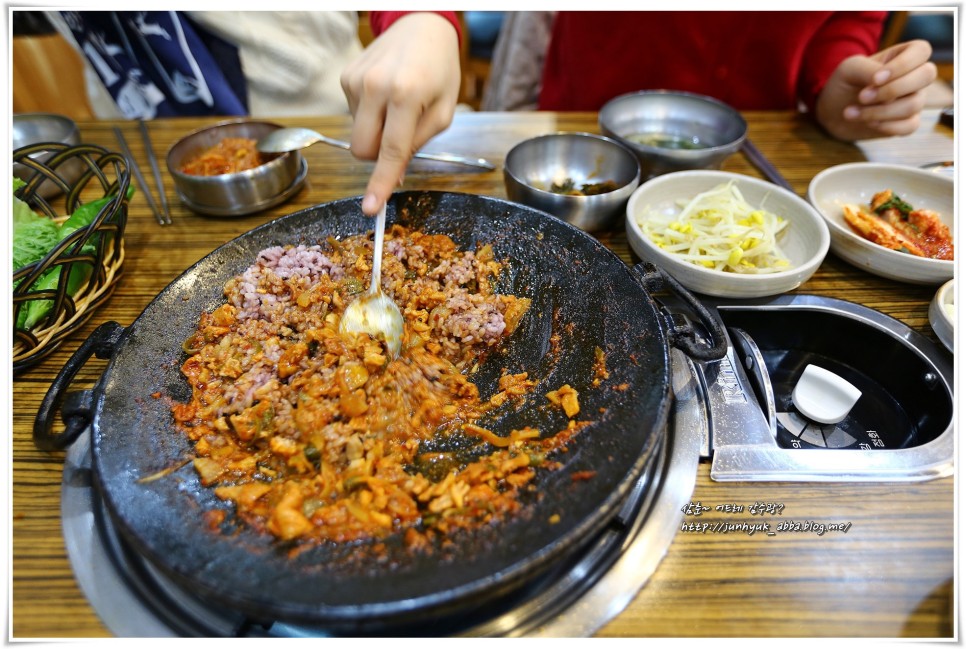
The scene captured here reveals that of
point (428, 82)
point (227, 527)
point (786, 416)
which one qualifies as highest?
point (428, 82)

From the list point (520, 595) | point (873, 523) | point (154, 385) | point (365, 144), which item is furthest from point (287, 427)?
point (873, 523)

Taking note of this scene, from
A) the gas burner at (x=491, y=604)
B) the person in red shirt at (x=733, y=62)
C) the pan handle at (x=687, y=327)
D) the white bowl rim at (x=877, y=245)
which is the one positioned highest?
the person in red shirt at (x=733, y=62)

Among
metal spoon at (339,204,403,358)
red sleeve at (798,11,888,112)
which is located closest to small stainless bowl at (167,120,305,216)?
metal spoon at (339,204,403,358)

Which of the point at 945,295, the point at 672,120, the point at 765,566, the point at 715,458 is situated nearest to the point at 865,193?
the point at 945,295

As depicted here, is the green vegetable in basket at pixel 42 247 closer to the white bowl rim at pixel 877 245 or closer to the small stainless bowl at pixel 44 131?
the small stainless bowl at pixel 44 131

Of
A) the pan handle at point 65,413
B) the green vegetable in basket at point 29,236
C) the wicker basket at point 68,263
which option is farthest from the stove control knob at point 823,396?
the green vegetable in basket at point 29,236
